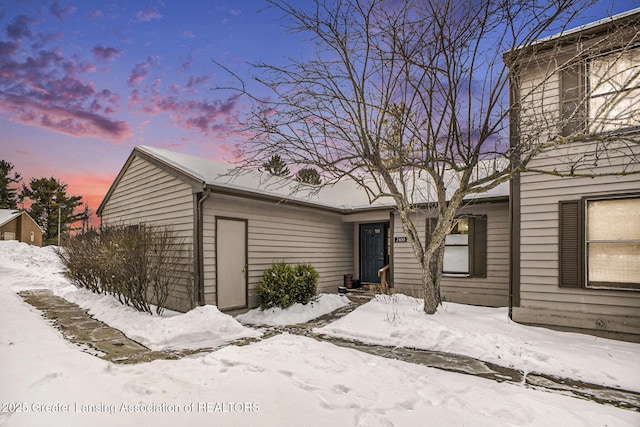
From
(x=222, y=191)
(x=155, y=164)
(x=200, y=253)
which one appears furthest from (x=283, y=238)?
(x=155, y=164)

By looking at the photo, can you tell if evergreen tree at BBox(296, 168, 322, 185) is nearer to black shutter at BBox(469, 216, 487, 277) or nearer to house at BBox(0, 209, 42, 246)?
black shutter at BBox(469, 216, 487, 277)

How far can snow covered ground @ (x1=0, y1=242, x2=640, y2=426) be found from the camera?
8.91ft

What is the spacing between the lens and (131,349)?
5.02 metres

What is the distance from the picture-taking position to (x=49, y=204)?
115 ft

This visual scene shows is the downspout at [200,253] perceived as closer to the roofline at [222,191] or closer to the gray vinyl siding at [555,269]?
the roofline at [222,191]

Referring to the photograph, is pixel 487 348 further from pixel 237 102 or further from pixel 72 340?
pixel 72 340

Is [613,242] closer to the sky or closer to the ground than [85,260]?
closer to the sky

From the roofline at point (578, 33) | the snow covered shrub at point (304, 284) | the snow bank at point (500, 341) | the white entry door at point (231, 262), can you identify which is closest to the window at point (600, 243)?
the snow bank at point (500, 341)

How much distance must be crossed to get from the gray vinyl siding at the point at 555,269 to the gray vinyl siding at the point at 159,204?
6.92m

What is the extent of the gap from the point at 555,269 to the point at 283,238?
246 inches

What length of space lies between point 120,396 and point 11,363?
6.48 feet

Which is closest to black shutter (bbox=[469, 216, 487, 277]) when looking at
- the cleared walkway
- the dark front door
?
the dark front door

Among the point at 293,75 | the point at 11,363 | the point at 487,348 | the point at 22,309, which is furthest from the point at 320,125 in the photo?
the point at 22,309

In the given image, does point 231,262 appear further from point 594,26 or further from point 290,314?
point 594,26
